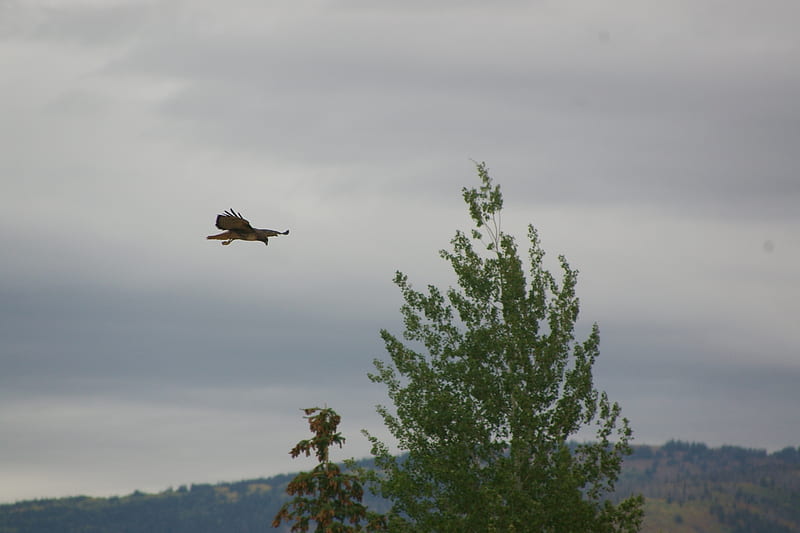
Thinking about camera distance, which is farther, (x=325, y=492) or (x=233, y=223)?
(x=325, y=492)

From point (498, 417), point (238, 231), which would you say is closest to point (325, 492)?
point (498, 417)

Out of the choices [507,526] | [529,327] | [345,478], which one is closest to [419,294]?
[529,327]

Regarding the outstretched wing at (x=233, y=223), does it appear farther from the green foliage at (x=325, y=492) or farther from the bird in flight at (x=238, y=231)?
the green foliage at (x=325, y=492)

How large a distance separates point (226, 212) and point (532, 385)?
83.6 feet

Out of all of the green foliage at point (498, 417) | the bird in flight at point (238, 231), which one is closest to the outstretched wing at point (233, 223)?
the bird in flight at point (238, 231)

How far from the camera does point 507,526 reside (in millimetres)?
36875

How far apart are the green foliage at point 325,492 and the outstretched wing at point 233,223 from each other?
2462 centimetres

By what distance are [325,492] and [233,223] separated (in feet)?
85.4

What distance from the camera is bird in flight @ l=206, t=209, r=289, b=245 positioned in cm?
1764

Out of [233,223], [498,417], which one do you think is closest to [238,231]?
[233,223]

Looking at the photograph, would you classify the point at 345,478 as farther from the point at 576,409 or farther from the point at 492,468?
the point at 576,409

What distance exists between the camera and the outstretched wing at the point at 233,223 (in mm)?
17625

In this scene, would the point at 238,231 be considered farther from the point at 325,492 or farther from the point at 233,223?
the point at 325,492

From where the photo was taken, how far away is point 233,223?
58.2ft
